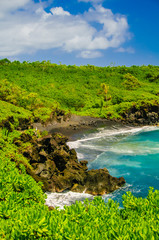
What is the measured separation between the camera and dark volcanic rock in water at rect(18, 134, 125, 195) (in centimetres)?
2300

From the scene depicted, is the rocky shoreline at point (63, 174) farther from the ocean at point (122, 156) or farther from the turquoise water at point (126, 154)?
the turquoise water at point (126, 154)

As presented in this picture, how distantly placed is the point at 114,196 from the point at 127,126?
125 feet

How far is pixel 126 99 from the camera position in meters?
73.4

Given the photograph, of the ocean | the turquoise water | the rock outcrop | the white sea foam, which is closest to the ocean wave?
the ocean

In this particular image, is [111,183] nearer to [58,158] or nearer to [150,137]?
[58,158]

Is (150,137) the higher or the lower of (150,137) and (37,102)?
the lower

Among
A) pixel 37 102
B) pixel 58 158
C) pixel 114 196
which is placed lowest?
pixel 114 196

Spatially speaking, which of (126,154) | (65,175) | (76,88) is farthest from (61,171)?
(76,88)

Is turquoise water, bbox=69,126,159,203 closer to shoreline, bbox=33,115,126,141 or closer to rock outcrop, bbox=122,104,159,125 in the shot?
shoreline, bbox=33,115,126,141

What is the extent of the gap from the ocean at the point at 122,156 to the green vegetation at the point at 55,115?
456cm

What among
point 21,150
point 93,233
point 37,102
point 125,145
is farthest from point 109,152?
point 37,102

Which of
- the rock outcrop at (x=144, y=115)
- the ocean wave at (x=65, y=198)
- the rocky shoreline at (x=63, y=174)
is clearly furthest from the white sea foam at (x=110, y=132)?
the ocean wave at (x=65, y=198)

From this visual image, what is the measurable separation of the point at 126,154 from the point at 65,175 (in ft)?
51.0

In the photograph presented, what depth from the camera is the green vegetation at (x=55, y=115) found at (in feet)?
25.8
